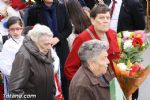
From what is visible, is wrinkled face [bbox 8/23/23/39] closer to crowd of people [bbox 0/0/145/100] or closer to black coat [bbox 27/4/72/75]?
crowd of people [bbox 0/0/145/100]

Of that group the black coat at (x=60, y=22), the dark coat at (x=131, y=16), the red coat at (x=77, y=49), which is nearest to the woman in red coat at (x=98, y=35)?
the red coat at (x=77, y=49)

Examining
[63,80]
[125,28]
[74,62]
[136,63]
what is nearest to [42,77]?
[74,62]

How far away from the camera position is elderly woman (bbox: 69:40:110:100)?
153 inches

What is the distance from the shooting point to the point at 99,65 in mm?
4027

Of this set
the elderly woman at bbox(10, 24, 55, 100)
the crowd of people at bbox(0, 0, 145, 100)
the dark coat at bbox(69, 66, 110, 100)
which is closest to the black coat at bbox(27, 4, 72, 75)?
the crowd of people at bbox(0, 0, 145, 100)

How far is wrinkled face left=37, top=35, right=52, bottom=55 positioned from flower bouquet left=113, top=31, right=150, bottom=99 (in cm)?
74

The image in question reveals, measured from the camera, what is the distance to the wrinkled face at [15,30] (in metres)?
5.69

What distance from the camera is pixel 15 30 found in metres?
5.71

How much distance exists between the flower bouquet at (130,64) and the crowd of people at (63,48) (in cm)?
11

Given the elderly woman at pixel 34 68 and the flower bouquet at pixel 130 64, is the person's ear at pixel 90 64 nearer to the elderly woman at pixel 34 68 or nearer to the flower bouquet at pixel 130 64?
the flower bouquet at pixel 130 64

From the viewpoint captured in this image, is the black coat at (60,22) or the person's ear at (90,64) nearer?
the person's ear at (90,64)

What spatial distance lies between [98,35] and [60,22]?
5.59 ft

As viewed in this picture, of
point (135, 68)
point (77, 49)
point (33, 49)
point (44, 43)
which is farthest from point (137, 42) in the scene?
point (33, 49)

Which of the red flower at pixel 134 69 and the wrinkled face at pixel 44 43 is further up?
the wrinkled face at pixel 44 43
